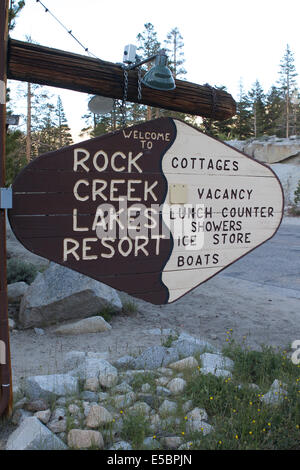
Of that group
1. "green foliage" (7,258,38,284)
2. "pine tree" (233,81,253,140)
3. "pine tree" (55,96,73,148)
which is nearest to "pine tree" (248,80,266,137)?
"pine tree" (233,81,253,140)

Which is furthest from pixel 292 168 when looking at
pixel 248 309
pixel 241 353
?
pixel 241 353

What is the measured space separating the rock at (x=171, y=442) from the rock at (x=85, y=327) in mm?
2932

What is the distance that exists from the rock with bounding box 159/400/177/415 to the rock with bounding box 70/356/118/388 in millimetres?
525

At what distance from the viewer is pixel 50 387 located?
3.35m

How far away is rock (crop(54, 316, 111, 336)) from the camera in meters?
5.56

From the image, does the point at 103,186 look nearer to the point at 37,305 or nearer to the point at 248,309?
the point at 37,305

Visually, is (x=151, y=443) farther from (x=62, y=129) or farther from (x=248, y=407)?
(x=62, y=129)

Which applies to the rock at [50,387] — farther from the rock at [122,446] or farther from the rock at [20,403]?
the rock at [122,446]

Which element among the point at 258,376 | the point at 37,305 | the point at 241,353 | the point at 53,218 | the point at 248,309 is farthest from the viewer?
the point at 248,309

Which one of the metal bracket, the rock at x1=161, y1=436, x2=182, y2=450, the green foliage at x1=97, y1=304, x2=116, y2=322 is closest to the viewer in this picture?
the metal bracket

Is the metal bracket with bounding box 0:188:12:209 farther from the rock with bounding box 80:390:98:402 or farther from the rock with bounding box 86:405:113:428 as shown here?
the rock with bounding box 80:390:98:402

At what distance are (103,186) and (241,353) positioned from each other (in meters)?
2.31

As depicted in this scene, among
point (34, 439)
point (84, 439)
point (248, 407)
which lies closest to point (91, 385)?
point (84, 439)

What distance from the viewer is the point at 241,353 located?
13.3 ft
